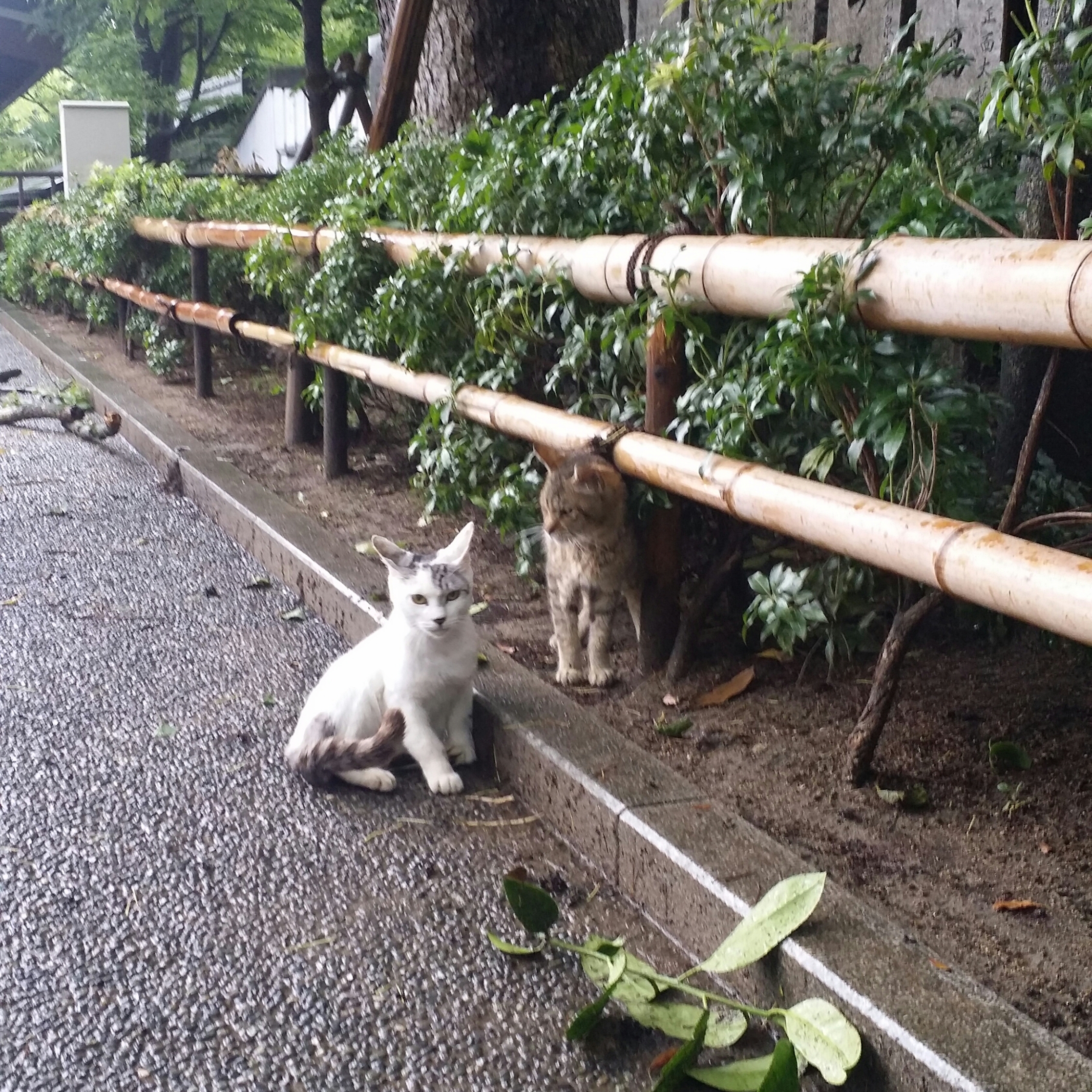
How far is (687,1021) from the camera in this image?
6.51 feet

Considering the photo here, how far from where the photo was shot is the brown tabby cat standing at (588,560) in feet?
10.2

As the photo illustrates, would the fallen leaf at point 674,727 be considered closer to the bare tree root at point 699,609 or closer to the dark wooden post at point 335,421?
the bare tree root at point 699,609

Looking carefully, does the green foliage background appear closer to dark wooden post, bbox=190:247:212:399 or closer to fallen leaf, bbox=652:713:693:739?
fallen leaf, bbox=652:713:693:739

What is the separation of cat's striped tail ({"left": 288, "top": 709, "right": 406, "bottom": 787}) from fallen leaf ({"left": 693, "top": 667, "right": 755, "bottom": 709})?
772 millimetres

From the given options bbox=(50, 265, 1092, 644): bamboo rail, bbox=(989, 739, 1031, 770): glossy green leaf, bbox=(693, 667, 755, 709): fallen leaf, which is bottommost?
bbox=(693, 667, 755, 709): fallen leaf

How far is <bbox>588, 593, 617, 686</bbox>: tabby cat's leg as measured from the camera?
319 centimetres

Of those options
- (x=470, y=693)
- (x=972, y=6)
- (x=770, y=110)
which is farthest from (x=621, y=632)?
(x=972, y=6)

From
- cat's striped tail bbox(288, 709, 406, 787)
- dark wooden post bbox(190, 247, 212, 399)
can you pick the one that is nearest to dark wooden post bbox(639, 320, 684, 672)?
cat's striped tail bbox(288, 709, 406, 787)

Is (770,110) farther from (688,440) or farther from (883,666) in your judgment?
(883,666)

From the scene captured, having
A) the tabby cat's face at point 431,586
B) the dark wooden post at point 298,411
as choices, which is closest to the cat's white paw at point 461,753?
the tabby cat's face at point 431,586

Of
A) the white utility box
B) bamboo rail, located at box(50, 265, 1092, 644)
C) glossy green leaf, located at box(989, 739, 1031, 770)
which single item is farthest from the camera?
the white utility box

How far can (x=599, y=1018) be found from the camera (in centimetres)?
204

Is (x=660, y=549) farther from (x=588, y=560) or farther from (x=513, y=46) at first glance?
(x=513, y=46)

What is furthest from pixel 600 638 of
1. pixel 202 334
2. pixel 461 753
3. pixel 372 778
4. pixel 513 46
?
pixel 202 334
